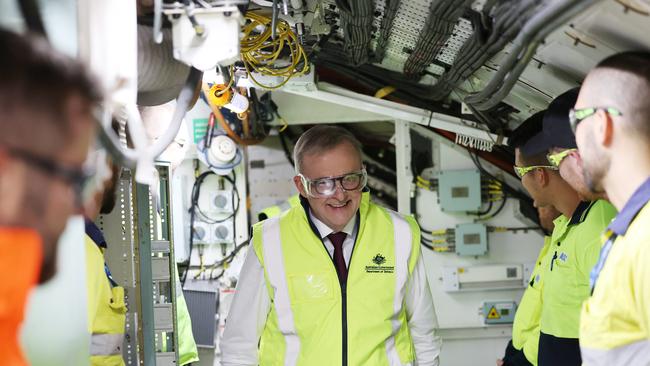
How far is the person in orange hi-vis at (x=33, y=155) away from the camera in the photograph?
1023mm

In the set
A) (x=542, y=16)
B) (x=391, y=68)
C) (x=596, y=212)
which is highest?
(x=391, y=68)

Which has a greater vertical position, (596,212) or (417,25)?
(417,25)

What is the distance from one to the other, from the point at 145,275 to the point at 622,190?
1.93 m

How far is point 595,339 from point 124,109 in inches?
47.0

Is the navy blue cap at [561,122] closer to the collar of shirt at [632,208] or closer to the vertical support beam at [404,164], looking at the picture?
the collar of shirt at [632,208]

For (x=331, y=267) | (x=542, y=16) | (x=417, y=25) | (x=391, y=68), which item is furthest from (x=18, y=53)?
(x=391, y=68)

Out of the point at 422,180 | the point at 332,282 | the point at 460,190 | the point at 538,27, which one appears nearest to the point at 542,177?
the point at 332,282

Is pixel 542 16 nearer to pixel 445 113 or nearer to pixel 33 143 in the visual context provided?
pixel 33 143

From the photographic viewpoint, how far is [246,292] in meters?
2.72

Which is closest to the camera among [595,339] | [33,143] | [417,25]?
[33,143]

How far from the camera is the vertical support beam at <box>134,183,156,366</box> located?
2750 millimetres

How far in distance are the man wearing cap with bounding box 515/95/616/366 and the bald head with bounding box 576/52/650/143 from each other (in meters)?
A: 0.70

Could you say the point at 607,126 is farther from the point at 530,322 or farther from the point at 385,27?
the point at 530,322

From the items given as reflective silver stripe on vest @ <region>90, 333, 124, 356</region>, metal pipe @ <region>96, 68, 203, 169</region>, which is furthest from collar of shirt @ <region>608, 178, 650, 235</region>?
reflective silver stripe on vest @ <region>90, 333, 124, 356</region>
